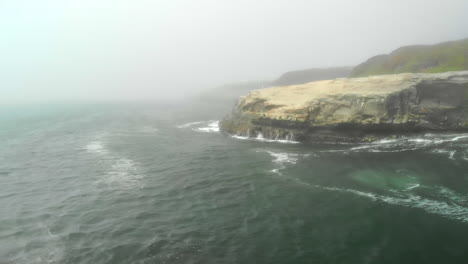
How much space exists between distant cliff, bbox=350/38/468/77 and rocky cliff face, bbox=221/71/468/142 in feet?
64.4

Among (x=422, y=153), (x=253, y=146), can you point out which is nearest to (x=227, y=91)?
(x=253, y=146)

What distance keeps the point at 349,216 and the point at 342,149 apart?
19923 millimetres

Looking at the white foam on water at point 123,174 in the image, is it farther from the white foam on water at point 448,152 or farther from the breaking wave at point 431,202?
the white foam on water at point 448,152

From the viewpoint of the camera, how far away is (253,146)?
45938 millimetres

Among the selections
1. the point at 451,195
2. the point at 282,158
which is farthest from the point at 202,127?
the point at 451,195

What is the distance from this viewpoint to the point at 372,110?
45406 millimetres

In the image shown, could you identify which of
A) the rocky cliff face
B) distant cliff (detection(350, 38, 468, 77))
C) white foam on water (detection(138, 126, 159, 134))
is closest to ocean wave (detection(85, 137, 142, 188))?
white foam on water (detection(138, 126, 159, 134))

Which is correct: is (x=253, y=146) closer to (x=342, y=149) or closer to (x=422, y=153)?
(x=342, y=149)

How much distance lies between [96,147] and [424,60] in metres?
77.3

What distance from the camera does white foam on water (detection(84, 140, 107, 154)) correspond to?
47103mm

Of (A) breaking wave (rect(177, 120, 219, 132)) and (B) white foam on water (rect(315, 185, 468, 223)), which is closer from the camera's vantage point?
(B) white foam on water (rect(315, 185, 468, 223))

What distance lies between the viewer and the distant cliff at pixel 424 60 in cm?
6544

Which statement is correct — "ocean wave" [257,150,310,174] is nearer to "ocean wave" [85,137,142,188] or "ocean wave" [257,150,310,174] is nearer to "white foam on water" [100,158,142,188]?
"white foam on water" [100,158,142,188]

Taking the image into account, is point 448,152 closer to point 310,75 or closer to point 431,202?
point 431,202
